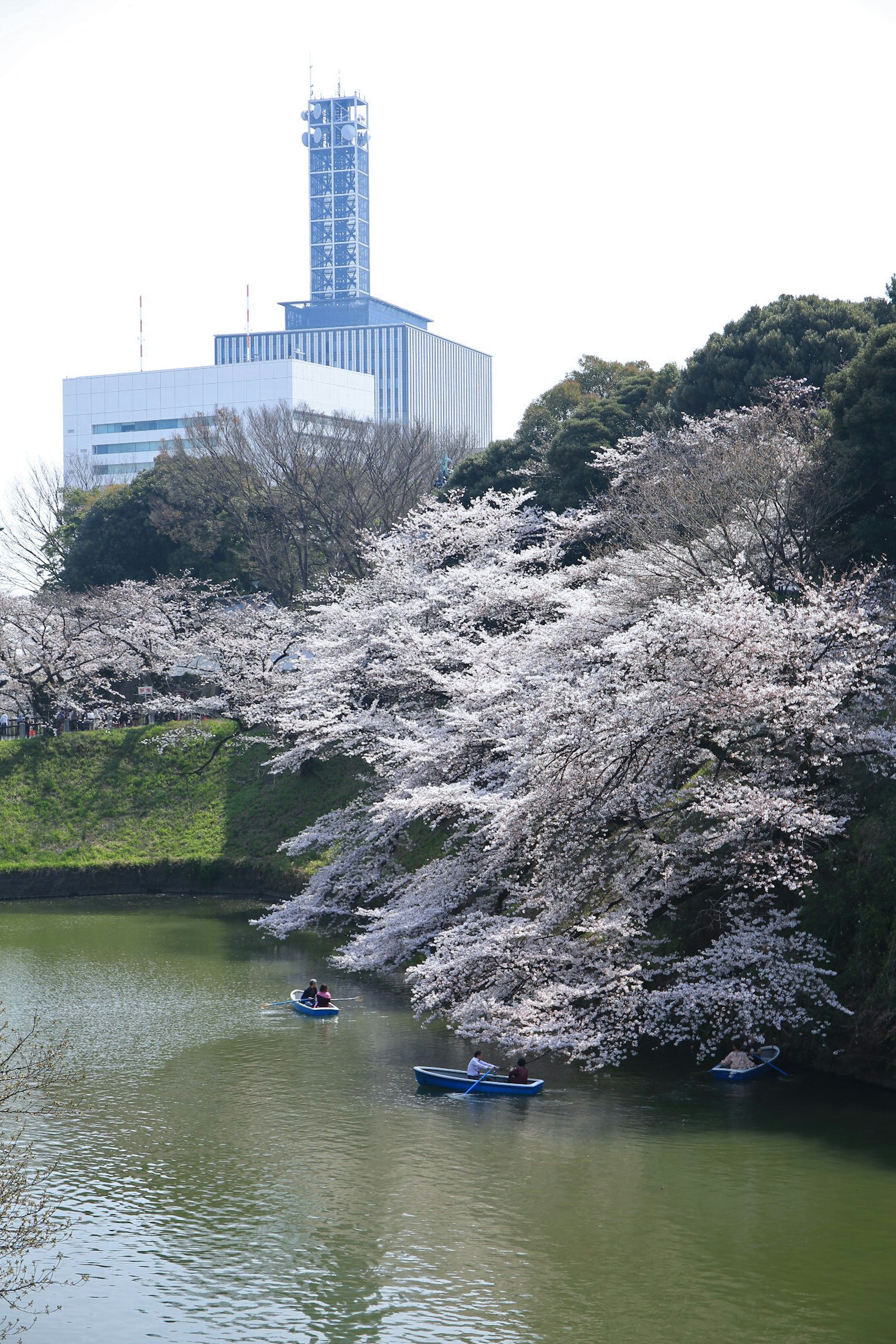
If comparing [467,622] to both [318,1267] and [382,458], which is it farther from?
[382,458]

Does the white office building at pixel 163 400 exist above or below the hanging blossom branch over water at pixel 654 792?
above

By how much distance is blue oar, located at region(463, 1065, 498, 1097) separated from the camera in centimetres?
1770

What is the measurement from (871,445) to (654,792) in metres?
11.2

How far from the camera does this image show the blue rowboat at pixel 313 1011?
74.3ft

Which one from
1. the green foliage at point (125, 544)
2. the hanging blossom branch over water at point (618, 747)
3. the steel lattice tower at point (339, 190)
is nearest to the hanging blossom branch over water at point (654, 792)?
the hanging blossom branch over water at point (618, 747)

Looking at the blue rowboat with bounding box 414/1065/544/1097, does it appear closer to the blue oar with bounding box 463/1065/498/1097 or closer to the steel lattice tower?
the blue oar with bounding box 463/1065/498/1097

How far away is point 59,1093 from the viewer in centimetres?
1844

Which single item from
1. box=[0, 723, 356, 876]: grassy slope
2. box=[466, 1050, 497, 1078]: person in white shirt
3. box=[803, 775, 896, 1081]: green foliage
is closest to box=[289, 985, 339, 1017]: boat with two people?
box=[466, 1050, 497, 1078]: person in white shirt

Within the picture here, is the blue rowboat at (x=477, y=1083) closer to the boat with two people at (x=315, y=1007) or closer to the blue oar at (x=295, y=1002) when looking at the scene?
the boat with two people at (x=315, y=1007)

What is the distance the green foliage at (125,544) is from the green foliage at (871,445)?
98.6ft

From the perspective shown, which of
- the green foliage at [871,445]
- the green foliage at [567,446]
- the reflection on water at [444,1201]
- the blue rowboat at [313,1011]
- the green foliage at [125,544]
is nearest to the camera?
the reflection on water at [444,1201]

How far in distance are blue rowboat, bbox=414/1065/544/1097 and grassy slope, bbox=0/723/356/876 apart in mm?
17594

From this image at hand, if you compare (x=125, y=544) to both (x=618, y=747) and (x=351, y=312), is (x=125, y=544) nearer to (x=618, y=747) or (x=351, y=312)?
(x=618, y=747)

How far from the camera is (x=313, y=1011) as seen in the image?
74.5ft
